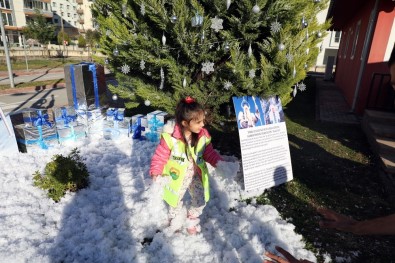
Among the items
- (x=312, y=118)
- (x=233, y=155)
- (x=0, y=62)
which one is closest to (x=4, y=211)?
(x=233, y=155)

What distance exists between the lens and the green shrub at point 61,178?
3.66 m

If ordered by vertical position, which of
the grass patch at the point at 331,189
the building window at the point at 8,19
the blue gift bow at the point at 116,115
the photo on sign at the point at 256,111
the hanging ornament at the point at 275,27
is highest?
the building window at the point at 8,19

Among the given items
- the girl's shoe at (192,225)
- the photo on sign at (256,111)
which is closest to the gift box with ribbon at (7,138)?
the girl's shoe at (192,225)

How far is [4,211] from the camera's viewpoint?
3.36 meters

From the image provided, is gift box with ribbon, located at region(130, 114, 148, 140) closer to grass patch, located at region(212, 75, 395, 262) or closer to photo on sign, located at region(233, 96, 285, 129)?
grass patch, located at region(212, 75, 395, 262)

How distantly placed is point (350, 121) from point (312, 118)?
1049 millimetres

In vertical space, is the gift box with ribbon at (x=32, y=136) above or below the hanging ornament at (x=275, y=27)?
below

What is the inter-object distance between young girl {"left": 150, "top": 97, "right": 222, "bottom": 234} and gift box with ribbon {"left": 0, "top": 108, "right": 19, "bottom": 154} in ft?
10.6

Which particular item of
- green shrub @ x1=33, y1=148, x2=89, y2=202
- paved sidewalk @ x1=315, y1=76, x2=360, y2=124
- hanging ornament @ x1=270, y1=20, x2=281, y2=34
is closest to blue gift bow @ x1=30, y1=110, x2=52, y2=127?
green shrub @ x1=33, y1=148, x2=89, y2=202

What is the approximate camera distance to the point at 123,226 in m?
3.27

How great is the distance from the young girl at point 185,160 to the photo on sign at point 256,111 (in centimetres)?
98

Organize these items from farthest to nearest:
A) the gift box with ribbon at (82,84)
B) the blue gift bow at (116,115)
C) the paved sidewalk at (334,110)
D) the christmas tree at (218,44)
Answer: the paved sidewalk at (334,110), the gift box with ribbon at (82,84), the blue gift bow at (116,115), the christmas tree at (218,44)

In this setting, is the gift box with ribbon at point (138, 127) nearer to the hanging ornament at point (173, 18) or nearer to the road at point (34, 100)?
the hanging ornament at point (173, 18)

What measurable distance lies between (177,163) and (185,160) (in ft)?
0.31
